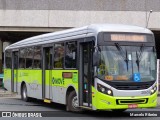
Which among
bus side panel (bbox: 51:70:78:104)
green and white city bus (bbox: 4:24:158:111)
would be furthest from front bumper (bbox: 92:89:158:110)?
bus side panel (bbox: 51:70:78:104)

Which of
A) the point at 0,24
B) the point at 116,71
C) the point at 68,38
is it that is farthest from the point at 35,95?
the point at 0,24

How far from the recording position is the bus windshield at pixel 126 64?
14828 mm

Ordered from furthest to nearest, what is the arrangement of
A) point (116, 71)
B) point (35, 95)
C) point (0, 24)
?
point (0, 24), point (35, 95), point (116, 71)

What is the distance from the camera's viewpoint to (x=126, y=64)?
14961 mm

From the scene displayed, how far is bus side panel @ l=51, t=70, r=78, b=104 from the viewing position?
16.4 metres

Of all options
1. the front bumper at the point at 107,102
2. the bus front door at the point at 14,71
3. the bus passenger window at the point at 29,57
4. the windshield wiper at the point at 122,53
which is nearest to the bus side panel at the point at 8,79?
the bus front door at the point at 14,71

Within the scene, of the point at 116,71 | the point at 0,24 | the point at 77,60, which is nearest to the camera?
the point at 116,71

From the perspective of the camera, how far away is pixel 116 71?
1484 centimetres

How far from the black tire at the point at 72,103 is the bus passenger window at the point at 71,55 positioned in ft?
3.41

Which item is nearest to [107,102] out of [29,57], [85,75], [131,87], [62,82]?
[131,87]

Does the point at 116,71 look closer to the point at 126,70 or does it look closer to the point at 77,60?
the point at 126,70

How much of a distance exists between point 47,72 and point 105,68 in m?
4.65

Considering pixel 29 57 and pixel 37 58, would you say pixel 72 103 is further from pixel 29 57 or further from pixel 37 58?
pixel 29 57
